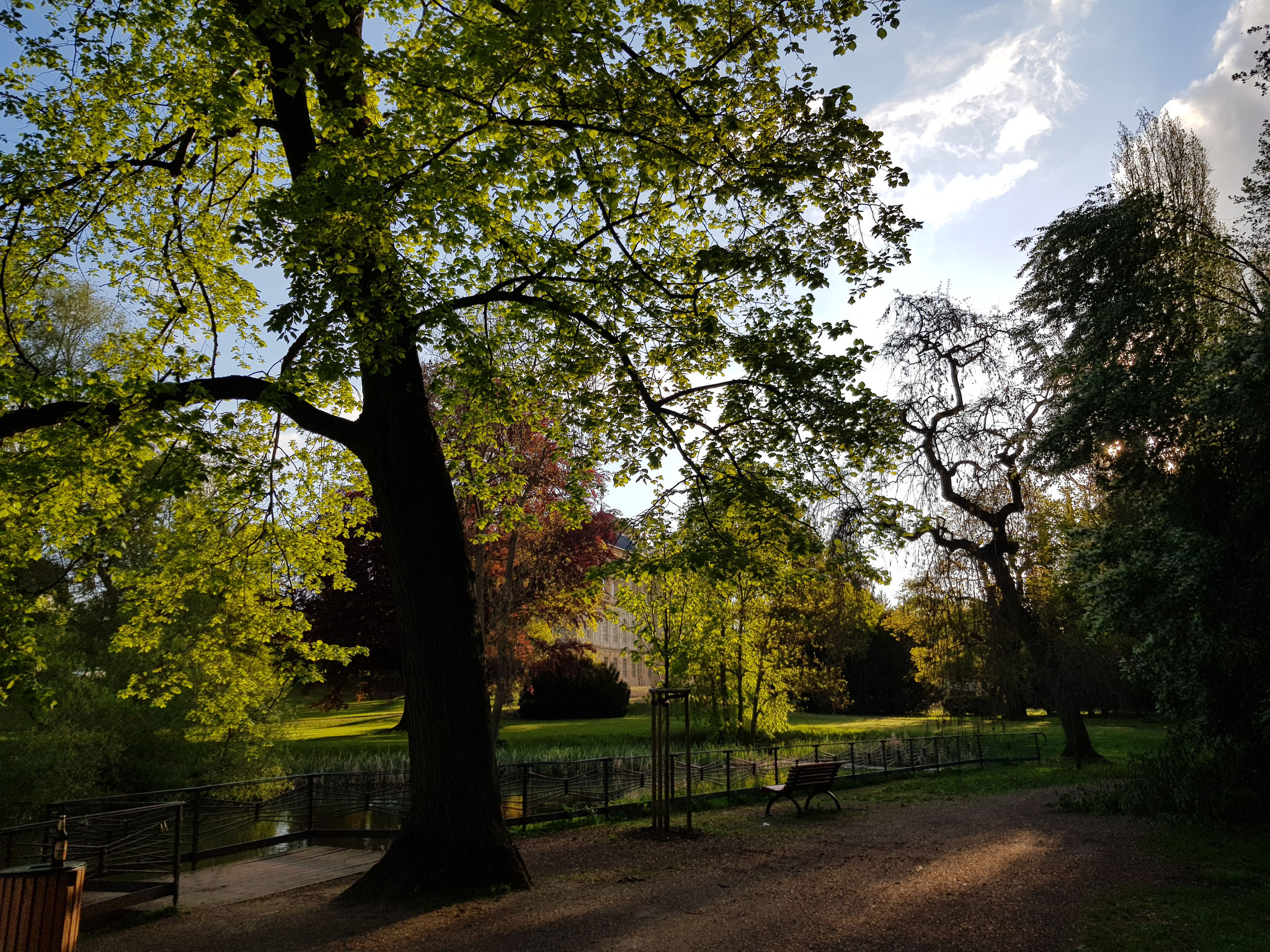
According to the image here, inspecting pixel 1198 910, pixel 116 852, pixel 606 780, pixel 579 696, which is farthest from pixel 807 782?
pixel 579 696

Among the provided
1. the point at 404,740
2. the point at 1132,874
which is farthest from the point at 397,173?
the point at 404,740

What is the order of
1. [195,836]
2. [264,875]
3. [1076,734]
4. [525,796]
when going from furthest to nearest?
[1076,734], [525,796], [195,836], [264,875]

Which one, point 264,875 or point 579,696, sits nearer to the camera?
point 264,875

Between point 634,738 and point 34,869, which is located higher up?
point 34,869

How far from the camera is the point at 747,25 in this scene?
27.6ft

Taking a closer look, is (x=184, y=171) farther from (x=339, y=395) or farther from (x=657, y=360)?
(x=657, y=360)

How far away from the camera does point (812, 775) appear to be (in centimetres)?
1316

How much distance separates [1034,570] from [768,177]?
64.2ft

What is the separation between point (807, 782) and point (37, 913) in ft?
34.6

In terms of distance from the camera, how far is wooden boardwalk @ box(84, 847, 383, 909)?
8320 millimetres

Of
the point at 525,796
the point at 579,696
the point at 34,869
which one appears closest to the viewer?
the point at 34,869

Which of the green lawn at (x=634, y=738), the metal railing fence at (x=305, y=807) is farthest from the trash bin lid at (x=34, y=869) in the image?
the green lawn at (x=634, y=738)

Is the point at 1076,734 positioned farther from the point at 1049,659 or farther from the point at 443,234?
the point at 443,234

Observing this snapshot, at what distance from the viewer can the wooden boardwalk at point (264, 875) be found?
8.32m
